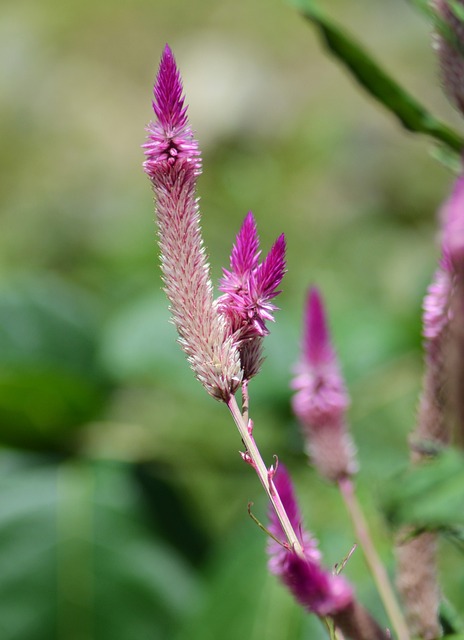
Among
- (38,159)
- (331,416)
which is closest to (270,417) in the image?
(331,416)

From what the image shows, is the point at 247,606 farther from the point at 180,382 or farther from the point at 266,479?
the point at 266,479

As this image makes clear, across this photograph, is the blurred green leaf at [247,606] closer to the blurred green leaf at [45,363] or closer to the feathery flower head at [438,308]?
the blurred green leaf at [45,363]

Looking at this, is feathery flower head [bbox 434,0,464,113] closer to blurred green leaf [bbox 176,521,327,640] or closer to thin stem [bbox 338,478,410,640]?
thin stem [bbox 338,478,410,640]

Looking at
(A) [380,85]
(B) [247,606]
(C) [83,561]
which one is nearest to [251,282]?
(A) [380,85]

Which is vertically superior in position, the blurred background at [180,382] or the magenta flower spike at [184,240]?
the magenta flower spike at [184,240]

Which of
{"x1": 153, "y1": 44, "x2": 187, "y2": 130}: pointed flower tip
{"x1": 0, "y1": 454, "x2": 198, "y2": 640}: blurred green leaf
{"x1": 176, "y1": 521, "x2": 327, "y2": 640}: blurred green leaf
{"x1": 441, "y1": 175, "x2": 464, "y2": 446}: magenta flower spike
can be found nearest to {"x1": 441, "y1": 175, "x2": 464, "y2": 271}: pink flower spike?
{"x1": 441, "y1": 175, "x2": 464, "y2": 446}: magenta flower spike

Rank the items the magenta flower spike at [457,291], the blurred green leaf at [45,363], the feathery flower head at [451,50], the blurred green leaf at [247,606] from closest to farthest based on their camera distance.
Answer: the magenta flower spike at [457,291] < the feathery flower head at [451,50] < the blurred green leaf at [247,606] < the blurred green leaf at [45,363]

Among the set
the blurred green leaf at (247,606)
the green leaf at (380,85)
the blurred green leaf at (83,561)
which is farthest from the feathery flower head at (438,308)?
the blurred green leaf at (83,561)
